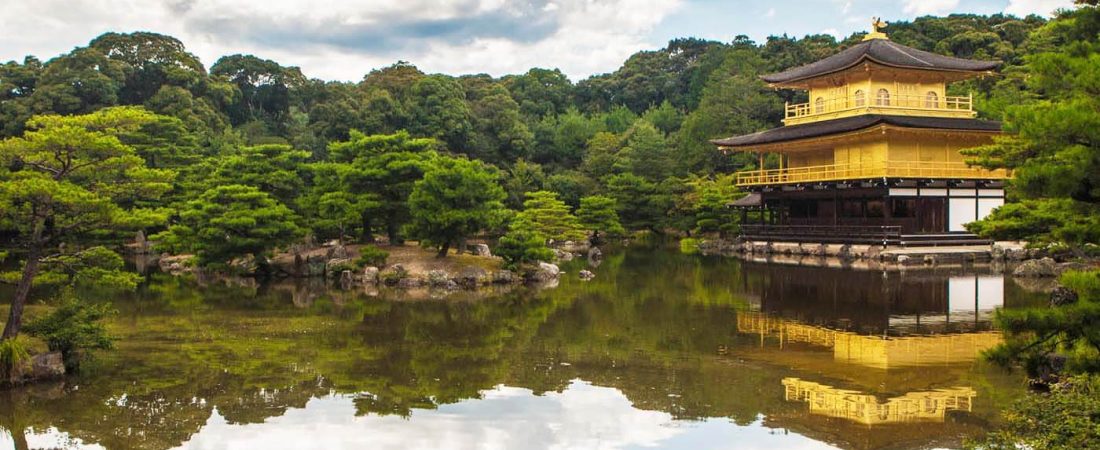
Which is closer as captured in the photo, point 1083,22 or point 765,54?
point 1083,22

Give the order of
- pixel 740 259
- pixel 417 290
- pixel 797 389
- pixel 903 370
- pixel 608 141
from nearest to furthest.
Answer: pixel 797 389, pixel 903 370, pixel 417 290, pixel 740 259, pixel 608 141

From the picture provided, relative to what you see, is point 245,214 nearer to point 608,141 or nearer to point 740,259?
point 740,259

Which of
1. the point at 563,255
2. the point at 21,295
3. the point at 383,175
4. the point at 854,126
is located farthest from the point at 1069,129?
the point at 563,255

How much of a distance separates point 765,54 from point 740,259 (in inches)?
1208

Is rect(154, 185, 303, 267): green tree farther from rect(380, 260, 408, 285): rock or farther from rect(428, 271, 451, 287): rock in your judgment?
rect(428, 271, 451, 287): rock

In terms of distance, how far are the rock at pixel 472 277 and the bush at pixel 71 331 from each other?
11783 mm

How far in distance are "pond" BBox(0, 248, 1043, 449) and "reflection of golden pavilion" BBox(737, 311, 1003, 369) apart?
43mm

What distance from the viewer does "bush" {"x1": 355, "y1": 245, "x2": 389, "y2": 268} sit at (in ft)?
80.7

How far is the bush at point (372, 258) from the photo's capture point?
2459 cm

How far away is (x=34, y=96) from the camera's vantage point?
42.9 meters

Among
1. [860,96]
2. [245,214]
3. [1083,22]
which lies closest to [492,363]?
[1083,22]

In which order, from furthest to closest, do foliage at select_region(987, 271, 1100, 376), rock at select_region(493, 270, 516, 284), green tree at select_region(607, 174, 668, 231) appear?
green tree at select_region(607, 174, 668, 231) → rock at select_region(493, 270, 516, 284) → foliage at select_region(987, 271, 1100, 376)

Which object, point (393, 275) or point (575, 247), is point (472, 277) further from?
point (575, 247)

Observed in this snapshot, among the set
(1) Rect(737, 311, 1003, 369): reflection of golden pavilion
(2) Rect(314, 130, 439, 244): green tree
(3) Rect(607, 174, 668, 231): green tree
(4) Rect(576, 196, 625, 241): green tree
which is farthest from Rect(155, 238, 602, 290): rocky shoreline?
(3) Rect(607, 174, 668, 231): green tree
